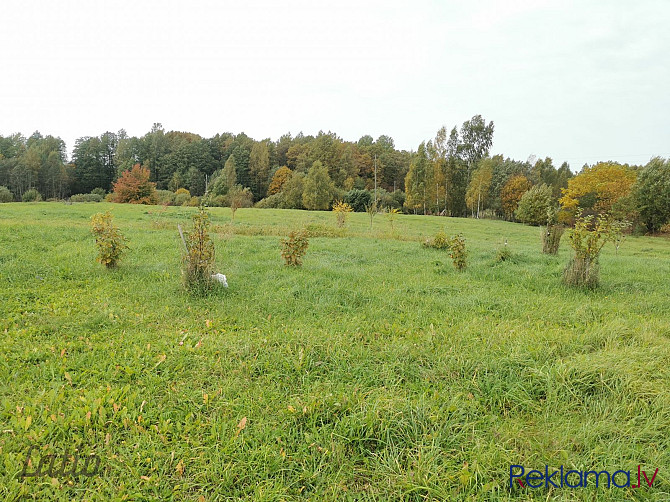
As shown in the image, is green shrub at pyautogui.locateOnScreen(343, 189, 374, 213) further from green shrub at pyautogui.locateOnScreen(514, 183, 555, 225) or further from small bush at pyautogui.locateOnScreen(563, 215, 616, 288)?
small bush at pyautogui.locateOnScreen(563, 215, 616, 288)

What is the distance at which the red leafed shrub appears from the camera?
4097 cm

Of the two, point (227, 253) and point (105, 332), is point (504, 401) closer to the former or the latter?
point (105, 332)

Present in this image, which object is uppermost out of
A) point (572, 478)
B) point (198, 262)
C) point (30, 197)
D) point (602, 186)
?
point (602, 186)

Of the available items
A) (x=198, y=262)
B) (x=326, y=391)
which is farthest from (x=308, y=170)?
(x=326, y=391)

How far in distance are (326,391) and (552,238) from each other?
12038 mm

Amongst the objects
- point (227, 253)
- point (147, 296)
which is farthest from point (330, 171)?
point (147, 296)

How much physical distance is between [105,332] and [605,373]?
5.81m

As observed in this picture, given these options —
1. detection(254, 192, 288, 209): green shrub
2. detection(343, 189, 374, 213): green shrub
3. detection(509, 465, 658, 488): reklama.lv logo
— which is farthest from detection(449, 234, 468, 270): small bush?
detection(254, 192, 288, 209): green shrub

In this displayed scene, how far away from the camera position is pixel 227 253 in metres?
10.3

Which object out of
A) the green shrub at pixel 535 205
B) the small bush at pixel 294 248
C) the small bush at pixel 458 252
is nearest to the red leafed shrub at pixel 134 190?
the small bush at pixel 294 248

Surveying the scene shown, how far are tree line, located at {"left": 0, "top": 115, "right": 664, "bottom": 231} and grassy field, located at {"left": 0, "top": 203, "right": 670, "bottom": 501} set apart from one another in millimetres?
35492

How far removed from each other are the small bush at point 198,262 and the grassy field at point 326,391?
13.8 inches

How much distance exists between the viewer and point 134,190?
41.2 metres

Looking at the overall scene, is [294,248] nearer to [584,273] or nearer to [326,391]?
[326,391]
